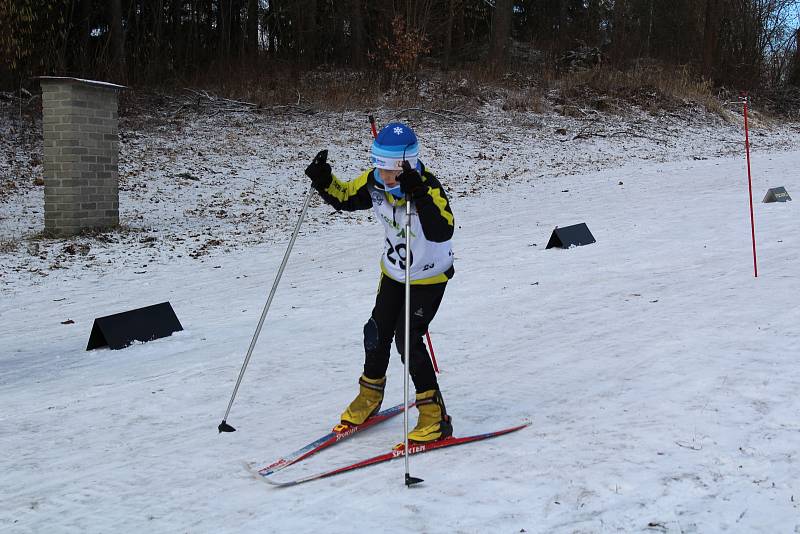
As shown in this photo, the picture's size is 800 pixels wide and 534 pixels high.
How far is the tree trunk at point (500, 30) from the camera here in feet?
86.0

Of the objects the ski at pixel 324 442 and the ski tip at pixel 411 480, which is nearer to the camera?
the ski tip at pixel 411 480

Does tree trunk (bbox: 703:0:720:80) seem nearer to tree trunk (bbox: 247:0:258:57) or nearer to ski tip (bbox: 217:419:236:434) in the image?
tree trunk (bbox: 247:0:258:57)

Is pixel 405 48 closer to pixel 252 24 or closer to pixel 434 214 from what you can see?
pixel 252 24

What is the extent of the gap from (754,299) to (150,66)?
67.5 feet

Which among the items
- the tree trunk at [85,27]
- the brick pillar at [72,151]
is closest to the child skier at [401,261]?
the brick pillar at [72,151]

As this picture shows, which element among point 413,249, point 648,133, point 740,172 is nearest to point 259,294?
point 413,249

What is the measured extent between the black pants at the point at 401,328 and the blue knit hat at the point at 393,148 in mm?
633

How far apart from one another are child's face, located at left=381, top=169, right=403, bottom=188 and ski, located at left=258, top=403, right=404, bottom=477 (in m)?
1.31

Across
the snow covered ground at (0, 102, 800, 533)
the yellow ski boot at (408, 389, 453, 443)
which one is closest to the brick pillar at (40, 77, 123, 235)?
the snow covered ground at (0, 102, 800, 533)

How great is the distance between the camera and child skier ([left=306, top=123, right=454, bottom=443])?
13.6 feet

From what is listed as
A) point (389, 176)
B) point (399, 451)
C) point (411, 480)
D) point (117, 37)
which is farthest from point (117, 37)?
point (411, 480)

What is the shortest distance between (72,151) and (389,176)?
908 cm

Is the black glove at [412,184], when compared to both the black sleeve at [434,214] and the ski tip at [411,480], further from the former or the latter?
the ski tip at [411,480]

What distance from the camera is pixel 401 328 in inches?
169
